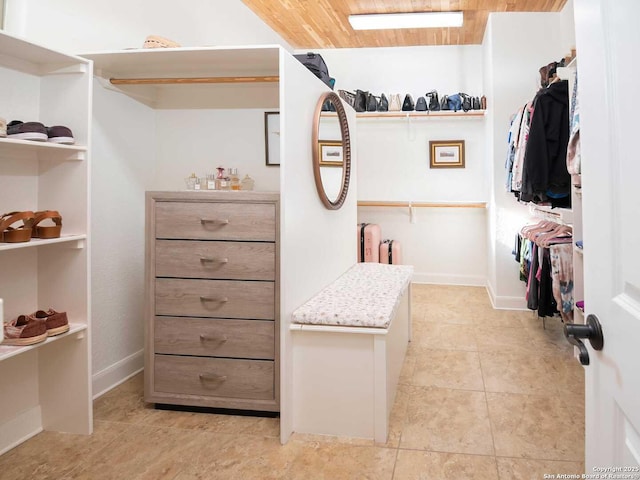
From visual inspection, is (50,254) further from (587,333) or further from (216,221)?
(587,333)

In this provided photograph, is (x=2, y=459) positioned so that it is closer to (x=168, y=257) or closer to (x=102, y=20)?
(x=168, y=257)

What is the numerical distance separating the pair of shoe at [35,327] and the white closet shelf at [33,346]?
0.05ft

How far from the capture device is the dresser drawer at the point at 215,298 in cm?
218

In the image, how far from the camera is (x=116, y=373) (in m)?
2.59

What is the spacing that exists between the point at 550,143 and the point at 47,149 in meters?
2.70

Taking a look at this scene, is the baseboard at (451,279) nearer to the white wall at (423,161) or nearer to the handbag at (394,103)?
the white wall at (423,161)

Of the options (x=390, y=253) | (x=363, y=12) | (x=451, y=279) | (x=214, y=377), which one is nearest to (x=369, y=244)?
(x=390, y=253)

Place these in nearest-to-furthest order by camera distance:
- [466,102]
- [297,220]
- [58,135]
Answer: [58,135], [297,220], [466,102]

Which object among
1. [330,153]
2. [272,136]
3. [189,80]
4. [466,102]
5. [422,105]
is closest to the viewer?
[189,80]

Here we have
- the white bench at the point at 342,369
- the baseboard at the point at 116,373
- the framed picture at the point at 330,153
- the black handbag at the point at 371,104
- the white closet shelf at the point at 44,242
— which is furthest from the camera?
the black handbag at the point at 371,104

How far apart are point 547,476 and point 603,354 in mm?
1158

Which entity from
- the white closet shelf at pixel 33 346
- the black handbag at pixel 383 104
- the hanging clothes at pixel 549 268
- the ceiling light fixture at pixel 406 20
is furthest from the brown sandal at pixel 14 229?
the black handbag at pixel 383 104

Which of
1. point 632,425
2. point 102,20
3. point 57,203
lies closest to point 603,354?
point 632,425

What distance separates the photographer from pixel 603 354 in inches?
31.6
